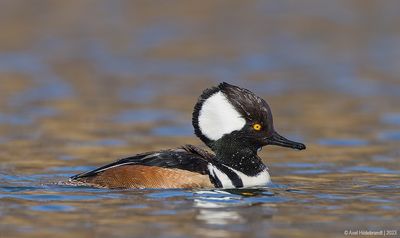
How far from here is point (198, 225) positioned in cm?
1009

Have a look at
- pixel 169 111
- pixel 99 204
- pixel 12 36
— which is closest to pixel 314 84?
pixel 169 111

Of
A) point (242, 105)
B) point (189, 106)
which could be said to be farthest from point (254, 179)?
point (189, 106)

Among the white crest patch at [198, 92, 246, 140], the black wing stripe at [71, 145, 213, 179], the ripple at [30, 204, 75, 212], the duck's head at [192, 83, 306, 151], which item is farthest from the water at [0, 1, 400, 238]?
the white crest patch at [198, 92, 246, 140]

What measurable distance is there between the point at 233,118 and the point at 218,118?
18cm

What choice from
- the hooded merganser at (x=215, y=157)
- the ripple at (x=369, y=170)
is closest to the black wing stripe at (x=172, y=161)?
the hooded merganser at (x=215, y=157)

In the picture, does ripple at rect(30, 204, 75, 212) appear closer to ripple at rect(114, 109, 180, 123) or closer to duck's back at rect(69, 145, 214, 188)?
duck's back at rect(69, 145, 214, 188)

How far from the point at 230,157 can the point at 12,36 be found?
14.8 meters

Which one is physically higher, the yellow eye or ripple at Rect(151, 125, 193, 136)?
ripple at Rect(151, 125, 193, 136)

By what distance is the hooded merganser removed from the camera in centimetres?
1172

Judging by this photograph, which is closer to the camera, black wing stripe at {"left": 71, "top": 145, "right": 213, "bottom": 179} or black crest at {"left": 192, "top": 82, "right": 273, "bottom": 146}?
black wing stripe at {"left": 71, "top": 145, "right": 213, "bottom": 179}

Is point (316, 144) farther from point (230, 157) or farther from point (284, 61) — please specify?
point (284, 61)

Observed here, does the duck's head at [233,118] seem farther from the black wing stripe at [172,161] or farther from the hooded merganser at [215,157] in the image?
the black wing stripe at [172,161]

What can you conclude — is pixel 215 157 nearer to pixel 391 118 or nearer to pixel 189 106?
pixel 391 118

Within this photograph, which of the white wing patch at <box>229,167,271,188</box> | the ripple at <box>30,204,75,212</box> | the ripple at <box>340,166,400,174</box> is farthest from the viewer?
the ripple at <box>340,166,400,174</box>
